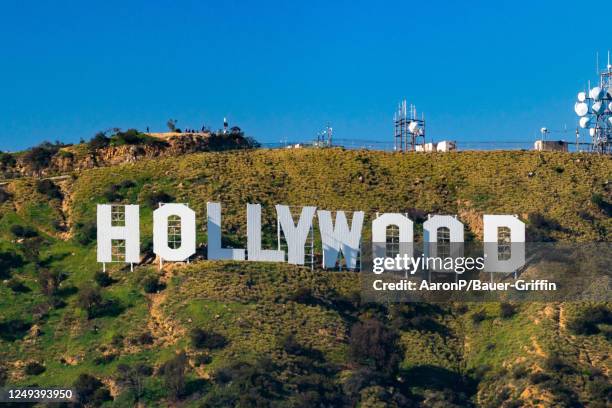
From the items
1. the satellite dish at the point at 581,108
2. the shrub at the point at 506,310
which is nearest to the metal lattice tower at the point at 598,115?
the satellite dish at the point at 581,108

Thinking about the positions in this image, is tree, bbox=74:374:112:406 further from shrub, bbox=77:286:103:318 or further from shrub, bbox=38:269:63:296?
shrub, bbox=38:269:63:296

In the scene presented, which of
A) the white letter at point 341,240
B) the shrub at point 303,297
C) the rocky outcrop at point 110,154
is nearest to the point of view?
the shrub at point 303,297

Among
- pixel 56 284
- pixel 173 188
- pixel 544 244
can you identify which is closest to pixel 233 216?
pixel 173 188

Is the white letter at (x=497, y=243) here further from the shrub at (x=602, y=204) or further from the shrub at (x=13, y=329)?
the shrub at (x=13, y=329)

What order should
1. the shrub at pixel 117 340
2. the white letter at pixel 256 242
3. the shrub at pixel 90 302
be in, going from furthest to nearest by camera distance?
the white letter at pixel 256 242 → the shrub at pixel 90 302 → the shrub at pixel 117 340

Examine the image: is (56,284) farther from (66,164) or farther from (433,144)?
(433,144)
